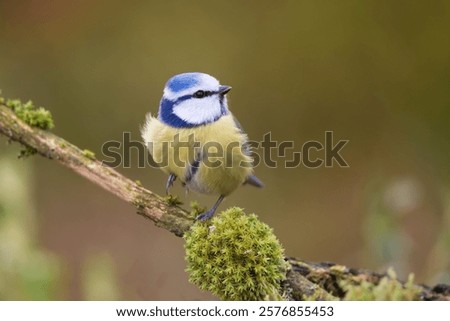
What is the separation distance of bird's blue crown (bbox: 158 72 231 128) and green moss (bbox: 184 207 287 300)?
36cm

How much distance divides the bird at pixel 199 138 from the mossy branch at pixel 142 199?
0.16 metres

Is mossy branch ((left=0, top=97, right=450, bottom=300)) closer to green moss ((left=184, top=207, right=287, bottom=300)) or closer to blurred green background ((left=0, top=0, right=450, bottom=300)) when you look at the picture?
green moss ((left=184, top=207, right=287, bottom=300))

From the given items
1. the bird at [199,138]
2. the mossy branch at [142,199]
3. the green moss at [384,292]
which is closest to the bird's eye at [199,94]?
the bird at [199,138]

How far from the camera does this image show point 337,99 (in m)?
2.53

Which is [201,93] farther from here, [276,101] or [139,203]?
[276,101]

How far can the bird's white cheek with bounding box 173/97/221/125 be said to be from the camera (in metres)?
1.48

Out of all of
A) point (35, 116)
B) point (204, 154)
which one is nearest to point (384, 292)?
point (204, 154)

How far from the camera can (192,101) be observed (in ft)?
4.80

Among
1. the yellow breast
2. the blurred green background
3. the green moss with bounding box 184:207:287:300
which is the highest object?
the blurred green background

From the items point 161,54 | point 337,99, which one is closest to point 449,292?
point 337,99

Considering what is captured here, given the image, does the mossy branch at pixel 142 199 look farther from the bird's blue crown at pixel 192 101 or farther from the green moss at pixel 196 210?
the bird's blue crown at pixel 192 101

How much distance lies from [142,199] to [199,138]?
226 millimetres

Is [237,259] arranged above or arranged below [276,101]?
below

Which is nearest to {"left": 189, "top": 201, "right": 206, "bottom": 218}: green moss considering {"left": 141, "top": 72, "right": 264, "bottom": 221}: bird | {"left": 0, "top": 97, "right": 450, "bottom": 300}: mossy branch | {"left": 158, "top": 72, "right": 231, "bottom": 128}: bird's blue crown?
{"left": 0, "top": 97, "right": 450, "bottom": 300}: mossy branch
